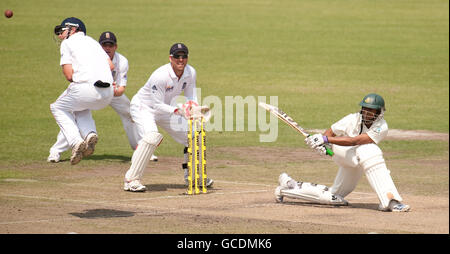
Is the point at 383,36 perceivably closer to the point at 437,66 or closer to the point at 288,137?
the point at 437,66

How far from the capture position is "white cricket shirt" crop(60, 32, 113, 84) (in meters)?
9.23

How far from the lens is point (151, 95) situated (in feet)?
34.3

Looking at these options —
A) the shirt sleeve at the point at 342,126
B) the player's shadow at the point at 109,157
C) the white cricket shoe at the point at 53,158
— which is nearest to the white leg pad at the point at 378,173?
the shirt sleeve at the point at 342,126

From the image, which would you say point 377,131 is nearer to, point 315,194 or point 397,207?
point 397,207

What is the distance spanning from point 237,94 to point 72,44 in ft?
35.1

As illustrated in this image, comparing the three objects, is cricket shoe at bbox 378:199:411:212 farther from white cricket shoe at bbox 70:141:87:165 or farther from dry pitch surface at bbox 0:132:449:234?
white cricket shoe at bbox 70:141:87:165

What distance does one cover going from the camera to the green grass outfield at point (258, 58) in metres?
16.0

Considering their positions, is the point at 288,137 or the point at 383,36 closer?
the point at 288,137

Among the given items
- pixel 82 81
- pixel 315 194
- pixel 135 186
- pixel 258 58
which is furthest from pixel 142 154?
pixel 258 58

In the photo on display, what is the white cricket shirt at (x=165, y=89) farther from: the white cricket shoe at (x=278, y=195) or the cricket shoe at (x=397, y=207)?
the cricket shoe at (x=397, y=207)

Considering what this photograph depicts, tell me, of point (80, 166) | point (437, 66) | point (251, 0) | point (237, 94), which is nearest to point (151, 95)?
point (80, 166)

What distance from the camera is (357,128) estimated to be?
919cm

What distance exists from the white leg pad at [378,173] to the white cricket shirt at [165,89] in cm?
244

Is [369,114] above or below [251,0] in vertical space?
below
